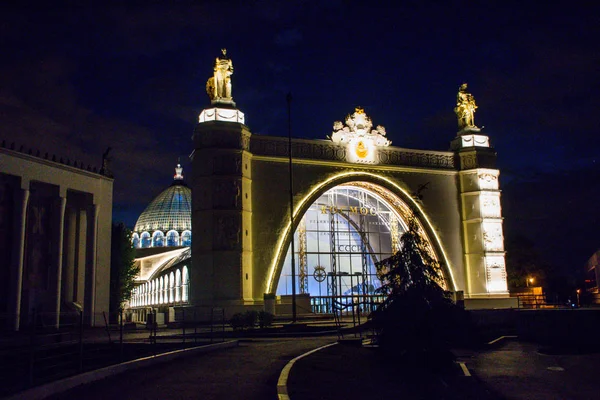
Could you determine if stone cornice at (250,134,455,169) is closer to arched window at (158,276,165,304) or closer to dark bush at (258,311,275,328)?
dark bush at (258,311,275,328)

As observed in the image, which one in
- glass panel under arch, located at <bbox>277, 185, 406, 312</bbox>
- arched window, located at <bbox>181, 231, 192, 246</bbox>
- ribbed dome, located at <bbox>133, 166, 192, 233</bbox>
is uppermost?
ribbed dome, located at <bbox>133, 166, 192, 233</bbox>

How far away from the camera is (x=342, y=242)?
46.1 metres

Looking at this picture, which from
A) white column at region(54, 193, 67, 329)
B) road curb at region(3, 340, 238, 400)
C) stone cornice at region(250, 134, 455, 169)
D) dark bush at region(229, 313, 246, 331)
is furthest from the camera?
stone cornice at region(250, 134, 455, 169)

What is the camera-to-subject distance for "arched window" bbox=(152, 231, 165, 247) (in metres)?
88.1

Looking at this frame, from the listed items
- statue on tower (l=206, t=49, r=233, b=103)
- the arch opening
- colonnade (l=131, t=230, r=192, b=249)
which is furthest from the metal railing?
colonnade (l=131, t=230, r=192, b=249)

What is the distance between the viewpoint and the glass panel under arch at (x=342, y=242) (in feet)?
→ 142

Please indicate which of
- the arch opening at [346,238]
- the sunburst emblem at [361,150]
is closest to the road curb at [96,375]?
the arch opening at [346,238]

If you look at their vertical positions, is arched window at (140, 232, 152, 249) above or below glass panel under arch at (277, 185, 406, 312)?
above

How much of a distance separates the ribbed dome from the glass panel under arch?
44.4m

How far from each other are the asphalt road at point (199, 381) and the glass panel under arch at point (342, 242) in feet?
86.4

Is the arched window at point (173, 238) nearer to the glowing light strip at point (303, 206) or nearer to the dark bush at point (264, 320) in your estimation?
the glowing light strip at point (303, 206)

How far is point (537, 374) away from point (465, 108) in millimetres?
36969

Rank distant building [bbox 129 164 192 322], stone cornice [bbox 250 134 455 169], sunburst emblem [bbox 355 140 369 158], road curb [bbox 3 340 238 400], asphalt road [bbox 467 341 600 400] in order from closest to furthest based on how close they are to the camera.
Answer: road curb [bbox 3 340 238 400], asphalt road [bbox 467 341 600 400], stone cornice [bbox 250 134 455 169], sunburst emblem [bbox 355 140 369 158], distant building [bbox 129 164 192 322]

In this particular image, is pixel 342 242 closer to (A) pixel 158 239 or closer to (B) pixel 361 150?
(B) pixel 361 150
